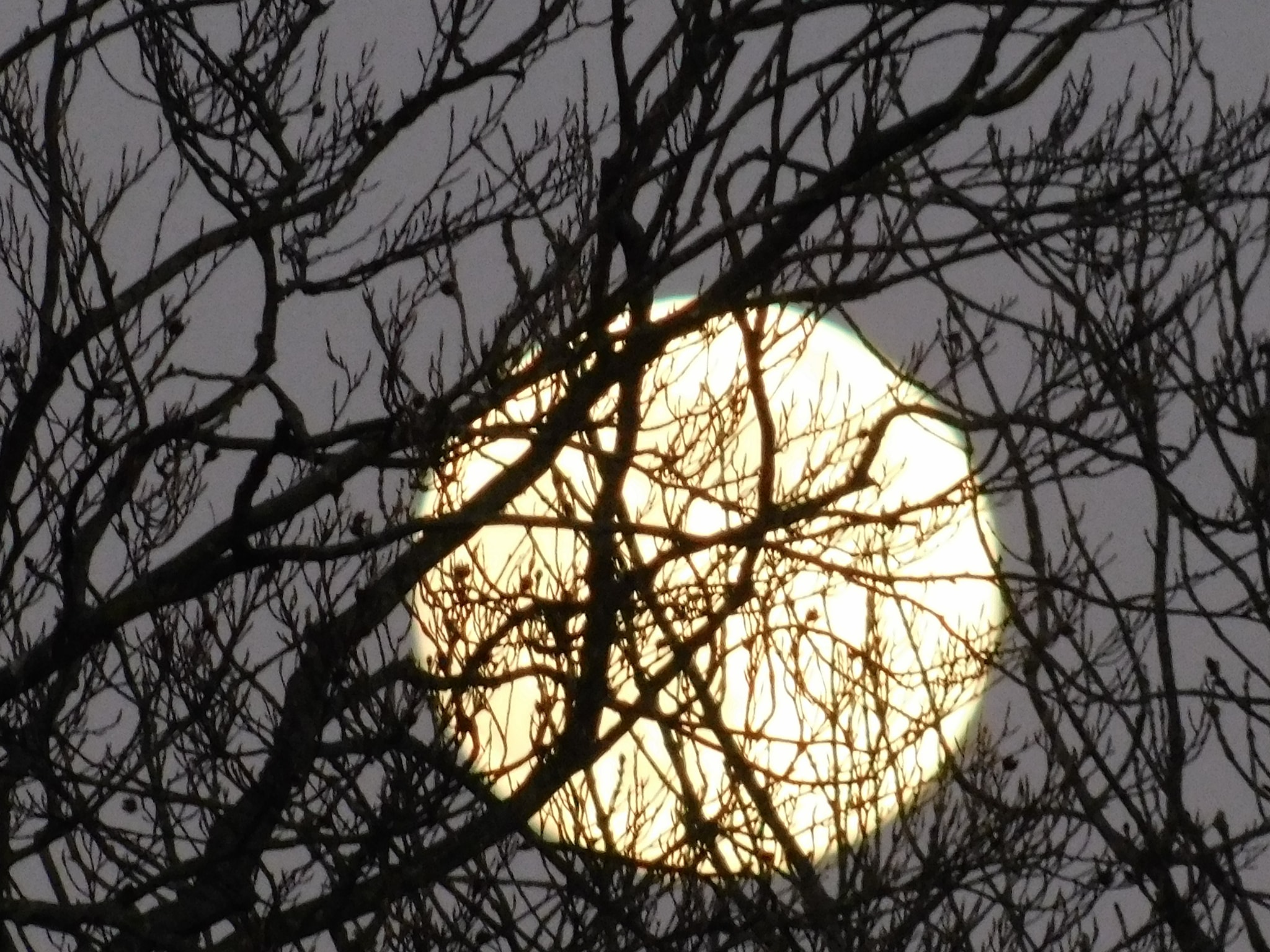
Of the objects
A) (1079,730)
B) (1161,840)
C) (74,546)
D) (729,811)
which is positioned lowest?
(1161,840)

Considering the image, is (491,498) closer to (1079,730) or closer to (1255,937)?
(1079,730)

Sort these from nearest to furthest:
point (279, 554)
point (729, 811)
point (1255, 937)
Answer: point (1255, 937) → point (279, 554) → point (729, 811)

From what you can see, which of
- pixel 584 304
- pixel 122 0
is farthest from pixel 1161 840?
pixel 122 0

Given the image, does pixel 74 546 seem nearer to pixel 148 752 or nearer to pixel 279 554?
pixel 279 554

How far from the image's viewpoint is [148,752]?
6094 mm

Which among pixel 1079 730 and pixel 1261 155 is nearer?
pixel 1079 730

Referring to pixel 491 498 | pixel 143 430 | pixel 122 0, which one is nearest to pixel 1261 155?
pixel 491 498

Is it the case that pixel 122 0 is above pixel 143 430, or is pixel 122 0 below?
above

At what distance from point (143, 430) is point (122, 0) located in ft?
6.41

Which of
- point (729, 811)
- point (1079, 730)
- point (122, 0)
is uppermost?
point (122, 0)

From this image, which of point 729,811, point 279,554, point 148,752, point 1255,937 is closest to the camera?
point 1255,937

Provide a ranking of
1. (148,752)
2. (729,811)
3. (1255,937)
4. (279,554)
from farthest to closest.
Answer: (148,752) < (729,811) < (279,554) < (1255,937)

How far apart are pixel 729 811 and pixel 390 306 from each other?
193cm

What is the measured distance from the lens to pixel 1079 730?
5.02m
